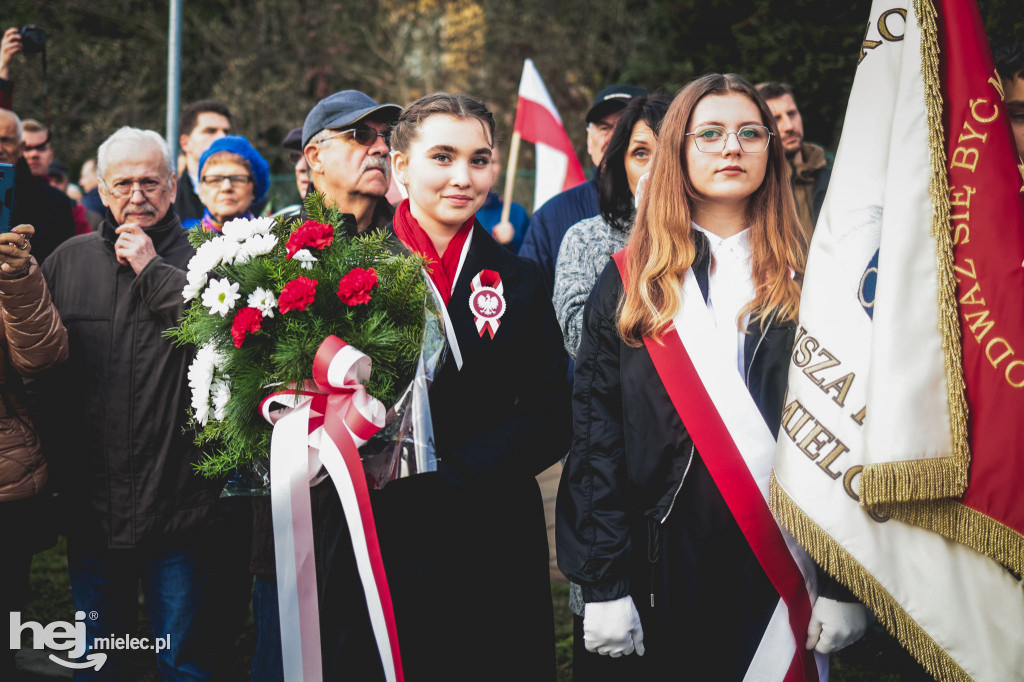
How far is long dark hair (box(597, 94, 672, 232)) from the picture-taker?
3834mm

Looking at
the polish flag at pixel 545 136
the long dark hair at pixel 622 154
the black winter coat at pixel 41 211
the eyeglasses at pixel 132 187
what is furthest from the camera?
the polish flag at pixel 545 136

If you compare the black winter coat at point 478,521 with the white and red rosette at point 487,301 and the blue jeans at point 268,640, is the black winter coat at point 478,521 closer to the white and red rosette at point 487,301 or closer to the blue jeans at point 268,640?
the white and red rosette at point 487,301

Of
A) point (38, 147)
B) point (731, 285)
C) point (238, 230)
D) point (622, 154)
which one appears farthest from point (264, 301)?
point (38, 147)

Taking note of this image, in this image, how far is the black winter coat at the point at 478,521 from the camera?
2.43 m

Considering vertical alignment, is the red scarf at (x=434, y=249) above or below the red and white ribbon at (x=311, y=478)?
above

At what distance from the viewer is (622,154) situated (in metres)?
3.96

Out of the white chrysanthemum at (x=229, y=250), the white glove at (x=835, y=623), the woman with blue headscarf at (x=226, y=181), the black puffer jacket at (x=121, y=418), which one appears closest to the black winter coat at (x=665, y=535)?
the white glove at (x=835, y=623)

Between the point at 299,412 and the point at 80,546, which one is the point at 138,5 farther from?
the point at 299,412

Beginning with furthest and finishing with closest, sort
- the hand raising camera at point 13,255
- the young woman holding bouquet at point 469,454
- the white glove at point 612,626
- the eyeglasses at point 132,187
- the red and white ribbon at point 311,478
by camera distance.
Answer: the eyeglasses at point 132,187 < the hand raising camera at point 13,255 < the young woman holding bouquet at point 469,454 < the white glove at point 612,626 < the red and white ribbon at point 311,478

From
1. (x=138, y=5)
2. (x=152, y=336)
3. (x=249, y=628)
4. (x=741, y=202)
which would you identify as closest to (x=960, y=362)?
(x=741, y=202)

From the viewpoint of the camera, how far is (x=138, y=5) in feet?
55.4

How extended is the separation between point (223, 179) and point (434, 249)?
7.42 feet

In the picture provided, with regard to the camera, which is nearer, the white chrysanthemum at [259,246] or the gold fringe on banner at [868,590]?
the gold fringe on banner at [868,590]

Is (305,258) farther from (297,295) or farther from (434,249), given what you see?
(434,249)
